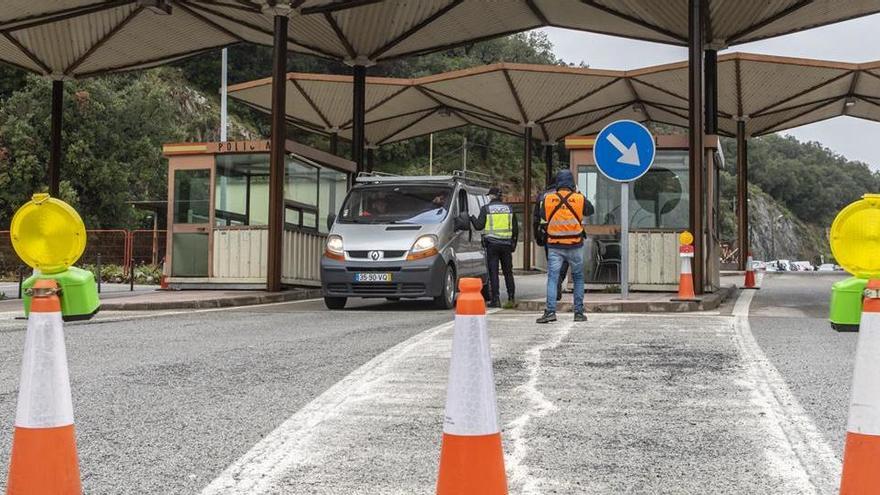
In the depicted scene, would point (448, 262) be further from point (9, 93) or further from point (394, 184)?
point (9, 93)

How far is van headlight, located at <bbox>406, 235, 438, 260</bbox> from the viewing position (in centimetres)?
1228

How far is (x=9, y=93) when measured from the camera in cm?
3962

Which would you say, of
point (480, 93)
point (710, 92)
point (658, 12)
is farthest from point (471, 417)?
point (480, 93)

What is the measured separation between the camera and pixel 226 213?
1675 centimetres

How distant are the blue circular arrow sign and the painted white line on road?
469 cm

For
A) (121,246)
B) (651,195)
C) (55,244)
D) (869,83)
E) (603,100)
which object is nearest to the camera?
(55,244)

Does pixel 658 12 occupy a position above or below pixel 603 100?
below

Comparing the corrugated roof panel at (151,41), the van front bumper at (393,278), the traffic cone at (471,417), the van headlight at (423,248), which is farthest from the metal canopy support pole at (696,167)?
the traffic cone at (471,417)

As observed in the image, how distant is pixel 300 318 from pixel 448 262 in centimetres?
250

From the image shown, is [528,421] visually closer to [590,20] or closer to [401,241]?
[401,241]

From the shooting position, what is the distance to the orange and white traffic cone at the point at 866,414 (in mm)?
2746

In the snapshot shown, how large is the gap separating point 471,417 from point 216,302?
1178 centimetres

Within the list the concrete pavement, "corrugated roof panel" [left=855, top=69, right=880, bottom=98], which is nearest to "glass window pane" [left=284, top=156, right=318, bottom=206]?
the concrete pavement

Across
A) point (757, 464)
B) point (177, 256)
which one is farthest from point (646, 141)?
point (177, 256)
